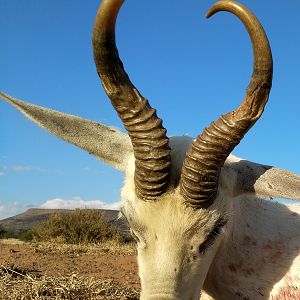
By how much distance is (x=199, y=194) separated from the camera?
4379mm

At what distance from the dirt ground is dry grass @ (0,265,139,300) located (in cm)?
107

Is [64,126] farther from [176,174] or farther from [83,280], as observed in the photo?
[83,280]

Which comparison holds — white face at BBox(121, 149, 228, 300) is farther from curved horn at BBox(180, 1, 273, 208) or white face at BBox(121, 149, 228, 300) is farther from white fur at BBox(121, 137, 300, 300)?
curved horn at BBox(180, 1, 273, 208)

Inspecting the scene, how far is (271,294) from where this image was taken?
499 centimetres

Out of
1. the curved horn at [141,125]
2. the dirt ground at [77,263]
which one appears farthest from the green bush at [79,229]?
the curved horn at [141,125]

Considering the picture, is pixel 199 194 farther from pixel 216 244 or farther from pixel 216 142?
pixel 216 244

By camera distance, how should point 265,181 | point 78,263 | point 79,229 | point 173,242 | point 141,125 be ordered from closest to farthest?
point 173,242
point 141,125
point 265,181
point 78,263
point 79,229

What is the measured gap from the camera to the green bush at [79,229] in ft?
74.4

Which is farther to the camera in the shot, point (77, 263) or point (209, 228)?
point (77, 263)

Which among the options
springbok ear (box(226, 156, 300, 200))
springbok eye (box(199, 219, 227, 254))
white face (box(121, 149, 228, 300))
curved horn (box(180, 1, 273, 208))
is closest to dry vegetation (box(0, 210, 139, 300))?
white face (box(121, 149, 228, 300))

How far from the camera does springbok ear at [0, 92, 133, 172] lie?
516 cm

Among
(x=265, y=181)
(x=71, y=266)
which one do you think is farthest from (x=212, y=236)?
(x=71, y=266)

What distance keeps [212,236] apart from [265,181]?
0.68 metres

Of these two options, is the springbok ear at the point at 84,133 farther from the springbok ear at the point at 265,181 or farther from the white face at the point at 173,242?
the springbok ear at the point at 265,181
